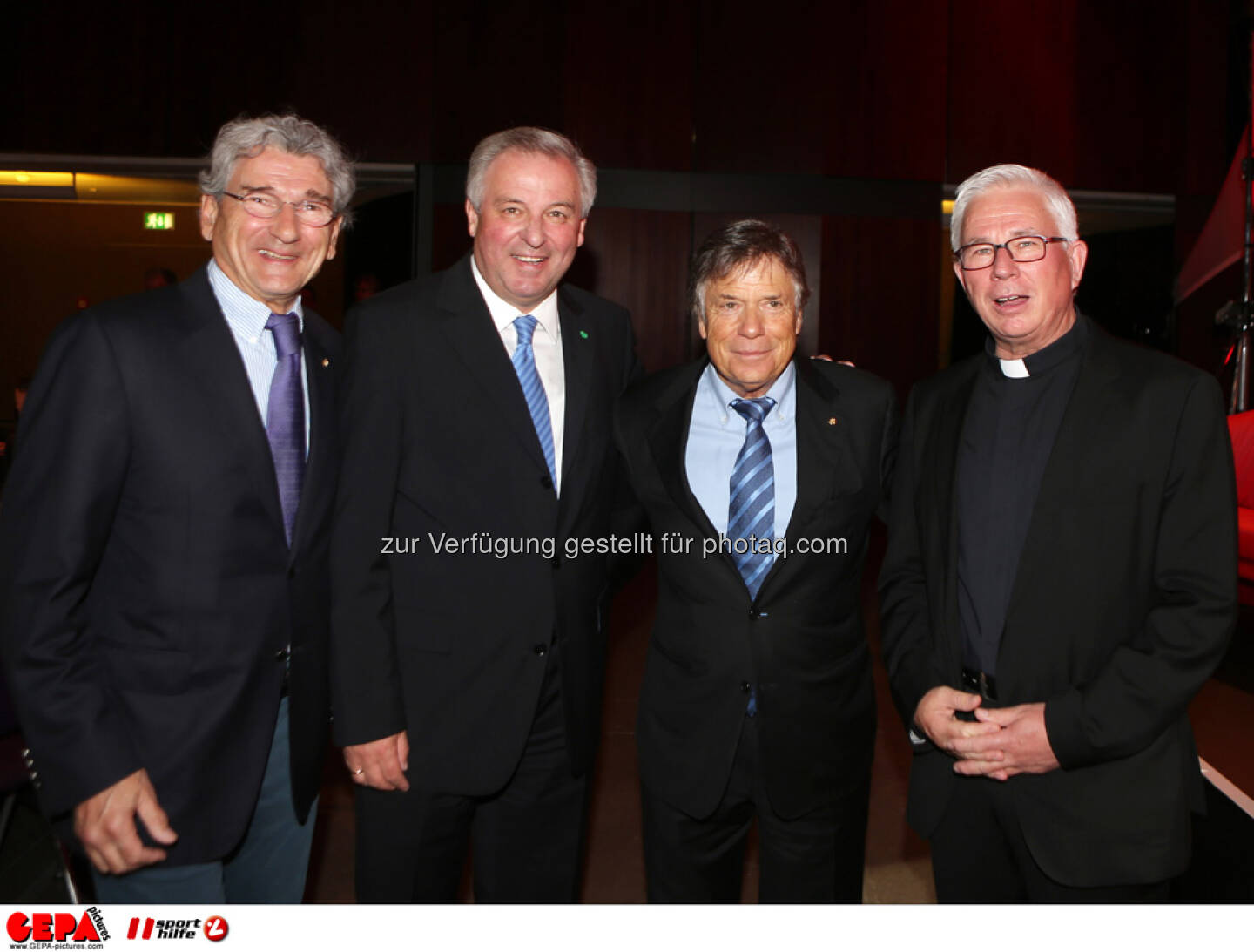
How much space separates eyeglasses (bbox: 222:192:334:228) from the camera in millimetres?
1770

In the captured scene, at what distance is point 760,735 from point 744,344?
81cm

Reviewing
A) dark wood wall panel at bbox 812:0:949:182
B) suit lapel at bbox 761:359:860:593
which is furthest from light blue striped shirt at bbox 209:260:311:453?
dark wood wall panel at bbox 812:0:949:182

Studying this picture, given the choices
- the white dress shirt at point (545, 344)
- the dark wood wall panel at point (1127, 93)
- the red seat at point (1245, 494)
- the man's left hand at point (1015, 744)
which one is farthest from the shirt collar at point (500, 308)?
the dark wood wall panel at point (1127, 93)

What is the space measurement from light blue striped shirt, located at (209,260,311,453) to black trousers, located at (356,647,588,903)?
792 millimetres

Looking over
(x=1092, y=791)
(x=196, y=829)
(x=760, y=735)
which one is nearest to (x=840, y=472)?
(x=760, y=735)

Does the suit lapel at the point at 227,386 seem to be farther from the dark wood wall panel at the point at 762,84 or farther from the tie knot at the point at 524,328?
the dark wood wall panel at the point at 762,84

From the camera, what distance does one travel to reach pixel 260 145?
1795mm

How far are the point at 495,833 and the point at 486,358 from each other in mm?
1068

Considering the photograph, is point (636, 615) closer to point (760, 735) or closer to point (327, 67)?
point (760, 735)

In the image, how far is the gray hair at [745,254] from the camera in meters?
1.99

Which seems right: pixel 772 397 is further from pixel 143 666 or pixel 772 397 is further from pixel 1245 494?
pixel 1245 494

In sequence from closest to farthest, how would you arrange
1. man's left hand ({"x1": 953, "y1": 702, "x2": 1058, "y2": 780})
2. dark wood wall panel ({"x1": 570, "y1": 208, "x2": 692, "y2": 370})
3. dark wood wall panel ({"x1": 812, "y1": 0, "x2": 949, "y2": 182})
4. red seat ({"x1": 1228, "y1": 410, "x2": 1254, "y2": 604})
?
man's left hand ({"x1": 953, "y1": 702, "x2": 1058, "y2": 780})
red seat ({"x1": 1228, "y1": 410, "x2": 1254, "y2": 604})
dark wood wall panel ({"x1": 812, "y1": 0, "x2": 949, "y2": 182})
dark wood wall panel ({"x1": 570, "y1": 208, "x2": 692, "y2": 370})
